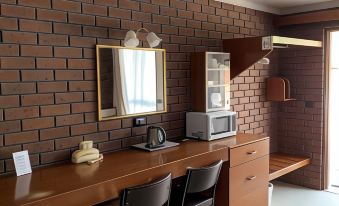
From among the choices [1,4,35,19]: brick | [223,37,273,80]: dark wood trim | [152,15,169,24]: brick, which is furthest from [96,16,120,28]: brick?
[223,37,273,80]: dark wood trim

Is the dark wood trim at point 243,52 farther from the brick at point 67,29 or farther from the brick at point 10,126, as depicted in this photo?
the brick at point 10,126

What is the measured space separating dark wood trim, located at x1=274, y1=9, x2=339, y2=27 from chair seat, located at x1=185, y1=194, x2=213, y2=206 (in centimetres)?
246

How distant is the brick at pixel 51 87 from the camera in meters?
2.06

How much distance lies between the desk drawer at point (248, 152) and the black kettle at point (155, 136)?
0.56 m

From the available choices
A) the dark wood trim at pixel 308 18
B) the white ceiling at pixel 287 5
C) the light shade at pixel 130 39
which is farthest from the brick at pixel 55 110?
the dark wood trim at pixel 308 18

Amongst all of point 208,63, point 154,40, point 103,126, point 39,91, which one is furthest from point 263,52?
point 39,91

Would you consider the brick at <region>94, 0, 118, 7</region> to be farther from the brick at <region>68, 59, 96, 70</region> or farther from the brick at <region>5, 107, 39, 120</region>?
the brick at <region>5, 107, 39, 120</region>

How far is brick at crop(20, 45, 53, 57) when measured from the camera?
6.49 feet

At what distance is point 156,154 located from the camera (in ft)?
7.68

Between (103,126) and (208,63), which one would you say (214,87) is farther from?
(103,126)

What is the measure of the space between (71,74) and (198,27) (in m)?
1.37

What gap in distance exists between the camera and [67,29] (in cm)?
216

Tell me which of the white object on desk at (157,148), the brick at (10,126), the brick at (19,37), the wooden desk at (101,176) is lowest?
the wooden desk at (101,176)

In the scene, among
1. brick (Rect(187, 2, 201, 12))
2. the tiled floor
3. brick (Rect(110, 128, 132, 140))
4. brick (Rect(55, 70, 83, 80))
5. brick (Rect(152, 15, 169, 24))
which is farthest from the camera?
the tiled floor
